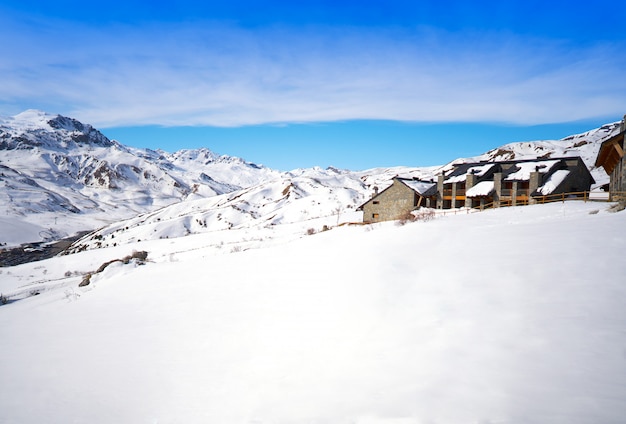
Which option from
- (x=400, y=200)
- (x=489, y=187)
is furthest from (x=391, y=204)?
(x=489, y=187)

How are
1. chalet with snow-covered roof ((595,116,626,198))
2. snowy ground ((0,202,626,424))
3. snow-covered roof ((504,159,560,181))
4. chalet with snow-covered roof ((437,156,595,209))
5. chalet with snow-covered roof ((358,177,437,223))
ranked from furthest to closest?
chalet with snow-covered roof ((358,177,437,223))
snow-covered roof ((504,159,560,181))
chalet with snow-covered roof ((437,156,595,209))
chalet with snow-covered roof ((595,116,626,198))
snowy ground ((0,202,626,424))

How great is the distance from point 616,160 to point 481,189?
14.7 metres

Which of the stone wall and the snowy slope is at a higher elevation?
the snowy slope

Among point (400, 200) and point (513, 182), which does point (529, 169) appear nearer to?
point (513, 182)

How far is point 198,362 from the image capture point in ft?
22.7

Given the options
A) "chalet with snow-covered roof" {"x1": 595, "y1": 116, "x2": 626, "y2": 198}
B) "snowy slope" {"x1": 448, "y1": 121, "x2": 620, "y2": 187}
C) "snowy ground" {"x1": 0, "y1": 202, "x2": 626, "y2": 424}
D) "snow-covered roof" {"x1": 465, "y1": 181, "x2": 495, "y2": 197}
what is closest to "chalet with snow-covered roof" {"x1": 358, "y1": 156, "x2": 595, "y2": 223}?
"snow-covered roof" {"x1": 465, "y1": 181, "x2": 495, "y2": 197}

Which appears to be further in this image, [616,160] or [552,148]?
[552,148]

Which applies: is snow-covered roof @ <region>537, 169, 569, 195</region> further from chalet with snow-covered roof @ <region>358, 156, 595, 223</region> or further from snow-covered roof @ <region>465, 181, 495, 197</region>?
snow-covered roof @ <region>465, 181, 495, 197</region>

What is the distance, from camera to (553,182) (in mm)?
33750

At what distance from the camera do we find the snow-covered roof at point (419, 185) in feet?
140

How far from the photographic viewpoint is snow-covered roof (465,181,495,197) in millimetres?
38375

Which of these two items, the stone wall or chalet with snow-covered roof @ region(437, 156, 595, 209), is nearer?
chalet with snow-covered roof @ region(437, 156, 595, 209)

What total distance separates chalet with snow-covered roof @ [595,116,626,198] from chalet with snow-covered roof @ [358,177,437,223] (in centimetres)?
1793

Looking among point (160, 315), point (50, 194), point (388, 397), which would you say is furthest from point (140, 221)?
point (388, 397)
